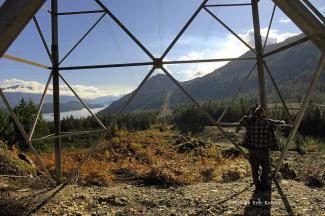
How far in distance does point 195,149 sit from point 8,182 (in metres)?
17.2

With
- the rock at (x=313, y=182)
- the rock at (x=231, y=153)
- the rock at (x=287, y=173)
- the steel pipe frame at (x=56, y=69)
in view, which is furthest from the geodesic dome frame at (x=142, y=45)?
the rock at (x=231, y=153)

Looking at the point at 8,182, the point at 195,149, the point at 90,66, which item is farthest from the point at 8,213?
the point at 195,149

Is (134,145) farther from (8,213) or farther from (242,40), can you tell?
(8,213)

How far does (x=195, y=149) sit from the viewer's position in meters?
27.3

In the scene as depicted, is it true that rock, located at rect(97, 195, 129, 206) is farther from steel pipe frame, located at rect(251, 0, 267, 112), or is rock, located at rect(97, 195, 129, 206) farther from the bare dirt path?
steel pipe frame, located at rect(251, 0, 267, 112)

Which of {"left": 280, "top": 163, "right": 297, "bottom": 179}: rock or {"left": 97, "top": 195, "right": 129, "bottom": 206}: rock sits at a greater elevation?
{"left": 97, "top": 195, "right": 129, "bottom": 206}: rock

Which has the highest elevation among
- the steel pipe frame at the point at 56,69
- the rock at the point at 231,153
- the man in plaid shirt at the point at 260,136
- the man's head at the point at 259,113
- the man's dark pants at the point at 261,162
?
the steel pipe frame at the point at 56,69

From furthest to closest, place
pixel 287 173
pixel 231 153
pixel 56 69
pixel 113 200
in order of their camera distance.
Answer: pixel 231 153
pixel 287 173
pixel 56 69
pixel 113 200

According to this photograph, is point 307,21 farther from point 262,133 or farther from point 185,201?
point 185,201

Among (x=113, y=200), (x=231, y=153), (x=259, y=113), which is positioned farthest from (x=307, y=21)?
(x=231, y=153)

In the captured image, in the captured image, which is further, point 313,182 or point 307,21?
point 313,182

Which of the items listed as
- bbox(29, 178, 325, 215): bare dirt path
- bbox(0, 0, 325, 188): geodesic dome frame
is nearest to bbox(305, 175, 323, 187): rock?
bbox(29, 178, 325, 215): bare dirt path

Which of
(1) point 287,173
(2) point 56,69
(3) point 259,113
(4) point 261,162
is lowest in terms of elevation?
(1) point 287,173

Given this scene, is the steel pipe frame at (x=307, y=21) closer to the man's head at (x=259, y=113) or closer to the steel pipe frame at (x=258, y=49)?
the man's head at (x=259, y=113)
